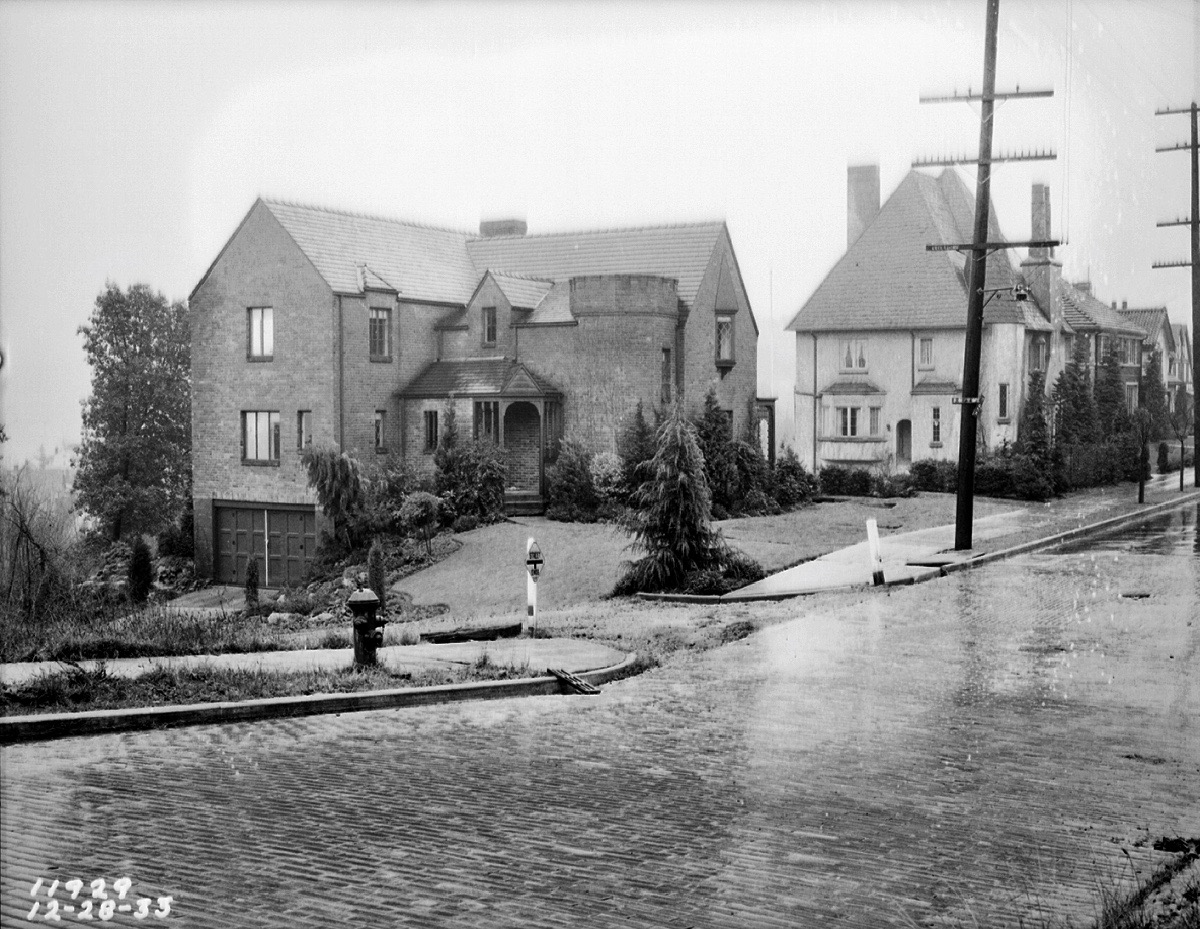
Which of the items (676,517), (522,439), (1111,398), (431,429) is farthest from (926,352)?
(676,517)

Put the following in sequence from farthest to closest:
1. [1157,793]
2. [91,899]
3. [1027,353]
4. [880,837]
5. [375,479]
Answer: [1027,353] < [375,479] < [1157,793] < [880,837] < [91,899]

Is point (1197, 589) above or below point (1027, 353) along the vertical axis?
below

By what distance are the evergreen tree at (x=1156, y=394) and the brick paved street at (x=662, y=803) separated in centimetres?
4051

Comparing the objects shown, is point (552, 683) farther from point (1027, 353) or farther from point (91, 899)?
point (1027, 353)

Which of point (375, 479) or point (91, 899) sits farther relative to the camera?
point (375, 479)

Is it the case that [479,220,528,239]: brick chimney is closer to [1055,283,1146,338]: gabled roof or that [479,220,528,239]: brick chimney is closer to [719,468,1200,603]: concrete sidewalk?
[719,468,1200,603]: concrete sidewalk

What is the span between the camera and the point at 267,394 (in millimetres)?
40844

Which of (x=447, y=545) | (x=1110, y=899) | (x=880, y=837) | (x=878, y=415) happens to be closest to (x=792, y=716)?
(x=880, y=837)

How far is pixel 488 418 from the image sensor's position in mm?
41000

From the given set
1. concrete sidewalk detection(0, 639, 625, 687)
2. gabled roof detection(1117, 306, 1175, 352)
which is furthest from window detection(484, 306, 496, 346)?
gabled roof detection(1117, 306, 1175, 352)

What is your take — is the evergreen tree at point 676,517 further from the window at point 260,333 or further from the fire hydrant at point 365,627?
the window at point 260,333

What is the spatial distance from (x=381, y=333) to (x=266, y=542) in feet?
24.0

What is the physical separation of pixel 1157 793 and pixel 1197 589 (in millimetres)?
12471

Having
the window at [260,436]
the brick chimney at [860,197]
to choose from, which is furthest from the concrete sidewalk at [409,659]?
the brick chimney at [860,197]
